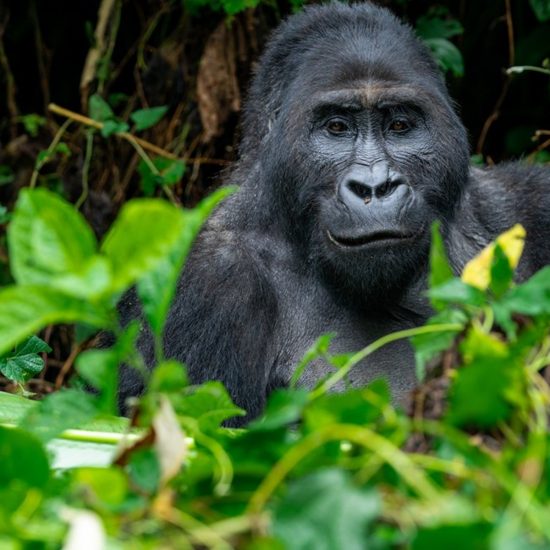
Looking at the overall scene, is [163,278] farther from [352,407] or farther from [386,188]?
[386,188]

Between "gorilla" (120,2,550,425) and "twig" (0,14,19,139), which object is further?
"twig" (0,14,19,139)

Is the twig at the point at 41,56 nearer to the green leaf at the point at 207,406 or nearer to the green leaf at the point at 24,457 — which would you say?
the green leaf at the point at 207,406

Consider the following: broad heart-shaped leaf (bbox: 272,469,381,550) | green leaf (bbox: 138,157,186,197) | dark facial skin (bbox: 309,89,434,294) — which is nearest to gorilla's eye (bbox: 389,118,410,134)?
dark facial skin (bbox: 309,89,434,294)

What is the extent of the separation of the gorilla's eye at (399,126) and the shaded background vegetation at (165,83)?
129 cm

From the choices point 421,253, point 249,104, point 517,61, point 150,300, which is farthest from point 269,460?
point 517,61

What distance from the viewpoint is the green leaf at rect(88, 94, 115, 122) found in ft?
17.4

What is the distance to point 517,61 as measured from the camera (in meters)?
5.61

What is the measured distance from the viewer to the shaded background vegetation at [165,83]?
5.27 meters

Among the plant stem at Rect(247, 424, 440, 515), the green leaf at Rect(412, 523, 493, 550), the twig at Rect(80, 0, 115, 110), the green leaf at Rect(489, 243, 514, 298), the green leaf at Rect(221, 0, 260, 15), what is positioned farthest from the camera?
the twig at Rect(80, 0, 115, 110)

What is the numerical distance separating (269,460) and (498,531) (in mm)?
330

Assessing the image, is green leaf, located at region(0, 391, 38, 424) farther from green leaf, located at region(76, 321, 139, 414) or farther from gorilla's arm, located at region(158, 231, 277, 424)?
gorilla's arm, located at region(158, 231, 277, 424)

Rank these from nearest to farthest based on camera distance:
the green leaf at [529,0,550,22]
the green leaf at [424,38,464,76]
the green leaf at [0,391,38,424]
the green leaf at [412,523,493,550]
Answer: the green leaf at [412,523,493,550], the green leaf at [0,391,38,424], the green leaf at [424,38,464,76], the green leaf at [529,0,550,22]

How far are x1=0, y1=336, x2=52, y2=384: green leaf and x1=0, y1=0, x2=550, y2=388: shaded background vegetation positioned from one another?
200 cm

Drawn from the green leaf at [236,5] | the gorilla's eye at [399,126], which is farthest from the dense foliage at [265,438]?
the green leaf at [236,5]
